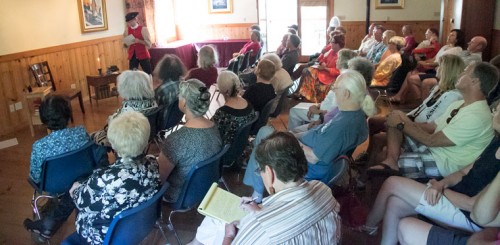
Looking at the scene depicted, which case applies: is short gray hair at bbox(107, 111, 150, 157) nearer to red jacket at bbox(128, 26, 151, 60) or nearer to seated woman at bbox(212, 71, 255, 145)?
seated woman at bbox(212, 71, 255, 145)

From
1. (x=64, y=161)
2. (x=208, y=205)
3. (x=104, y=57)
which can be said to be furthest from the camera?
(x=104, y=57)

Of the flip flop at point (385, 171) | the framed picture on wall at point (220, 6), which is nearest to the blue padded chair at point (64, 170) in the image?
the flip flop at point (385, 171)

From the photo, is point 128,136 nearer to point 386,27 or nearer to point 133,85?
Result: point 133,85

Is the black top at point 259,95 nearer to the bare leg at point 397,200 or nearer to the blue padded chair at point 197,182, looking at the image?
the blue padded chair at point 197,182

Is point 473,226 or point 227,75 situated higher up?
point 227,75

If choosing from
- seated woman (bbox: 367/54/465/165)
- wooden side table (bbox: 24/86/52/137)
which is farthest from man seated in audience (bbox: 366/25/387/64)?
wooden side table (bbox: 24/86/52/137)

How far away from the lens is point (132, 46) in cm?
735

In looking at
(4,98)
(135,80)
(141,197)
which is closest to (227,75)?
(135,80)

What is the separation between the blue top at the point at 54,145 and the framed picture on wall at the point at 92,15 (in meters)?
5.27

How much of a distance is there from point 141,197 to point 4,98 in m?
4.61

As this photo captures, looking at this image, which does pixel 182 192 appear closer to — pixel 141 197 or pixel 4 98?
pixel 141 197

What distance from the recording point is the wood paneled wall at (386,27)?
10625mm

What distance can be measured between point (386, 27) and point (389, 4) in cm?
58

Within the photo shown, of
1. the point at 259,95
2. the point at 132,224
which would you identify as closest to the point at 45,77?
the point at 259,95
